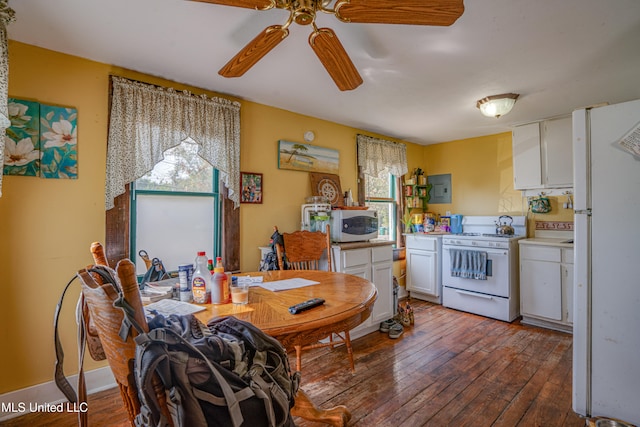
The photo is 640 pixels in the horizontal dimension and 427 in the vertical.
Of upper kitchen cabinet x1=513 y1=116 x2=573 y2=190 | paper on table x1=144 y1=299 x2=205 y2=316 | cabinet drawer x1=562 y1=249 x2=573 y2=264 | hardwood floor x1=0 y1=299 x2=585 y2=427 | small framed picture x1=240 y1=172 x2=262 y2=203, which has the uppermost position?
upper kitchen cabinet x1=513 y1=116 x2=573 y2=190

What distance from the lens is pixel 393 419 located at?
73.2 inches

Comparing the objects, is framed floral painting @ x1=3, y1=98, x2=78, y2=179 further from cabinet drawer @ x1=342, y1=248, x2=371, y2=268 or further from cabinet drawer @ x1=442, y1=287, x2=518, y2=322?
cabinet drawer @ x1=442, y1=287, x2=518, y2=322

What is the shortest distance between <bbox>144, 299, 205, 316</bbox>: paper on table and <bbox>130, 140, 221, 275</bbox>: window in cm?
131

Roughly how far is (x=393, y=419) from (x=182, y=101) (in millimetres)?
2776

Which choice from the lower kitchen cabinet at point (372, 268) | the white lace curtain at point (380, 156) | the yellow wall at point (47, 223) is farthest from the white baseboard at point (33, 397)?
the white lace curtain at point (380, 156)

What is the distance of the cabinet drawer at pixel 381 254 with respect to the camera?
3219 mm

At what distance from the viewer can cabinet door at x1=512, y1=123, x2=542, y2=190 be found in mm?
3596

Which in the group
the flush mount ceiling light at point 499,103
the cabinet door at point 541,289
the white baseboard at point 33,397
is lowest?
the white baseboard at point 33,397

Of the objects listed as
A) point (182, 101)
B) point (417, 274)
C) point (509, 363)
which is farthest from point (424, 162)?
point (182, 101)

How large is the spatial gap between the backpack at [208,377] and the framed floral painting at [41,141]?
6.57 ft

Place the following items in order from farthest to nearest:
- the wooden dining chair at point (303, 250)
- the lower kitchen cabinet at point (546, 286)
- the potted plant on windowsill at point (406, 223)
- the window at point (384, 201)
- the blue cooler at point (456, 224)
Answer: the potted plant on windowsill at point (406, 223) < the blue cooler at point (456, 224) < the window at point (384, 201) < the lower kitchen cabinet at point (546, 286) < the wooden dining chair at point (303, 250)

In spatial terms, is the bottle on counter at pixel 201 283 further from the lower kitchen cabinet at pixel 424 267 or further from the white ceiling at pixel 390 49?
the lower kitchen cabinet at pixel 424 267

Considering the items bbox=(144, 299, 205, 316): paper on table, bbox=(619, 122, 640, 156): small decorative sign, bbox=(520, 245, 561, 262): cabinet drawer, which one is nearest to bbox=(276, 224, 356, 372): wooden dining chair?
bbox=(144, 299, 205, 316): paper on table

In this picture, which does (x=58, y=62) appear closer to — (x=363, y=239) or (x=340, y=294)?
(x=340, y=294)
